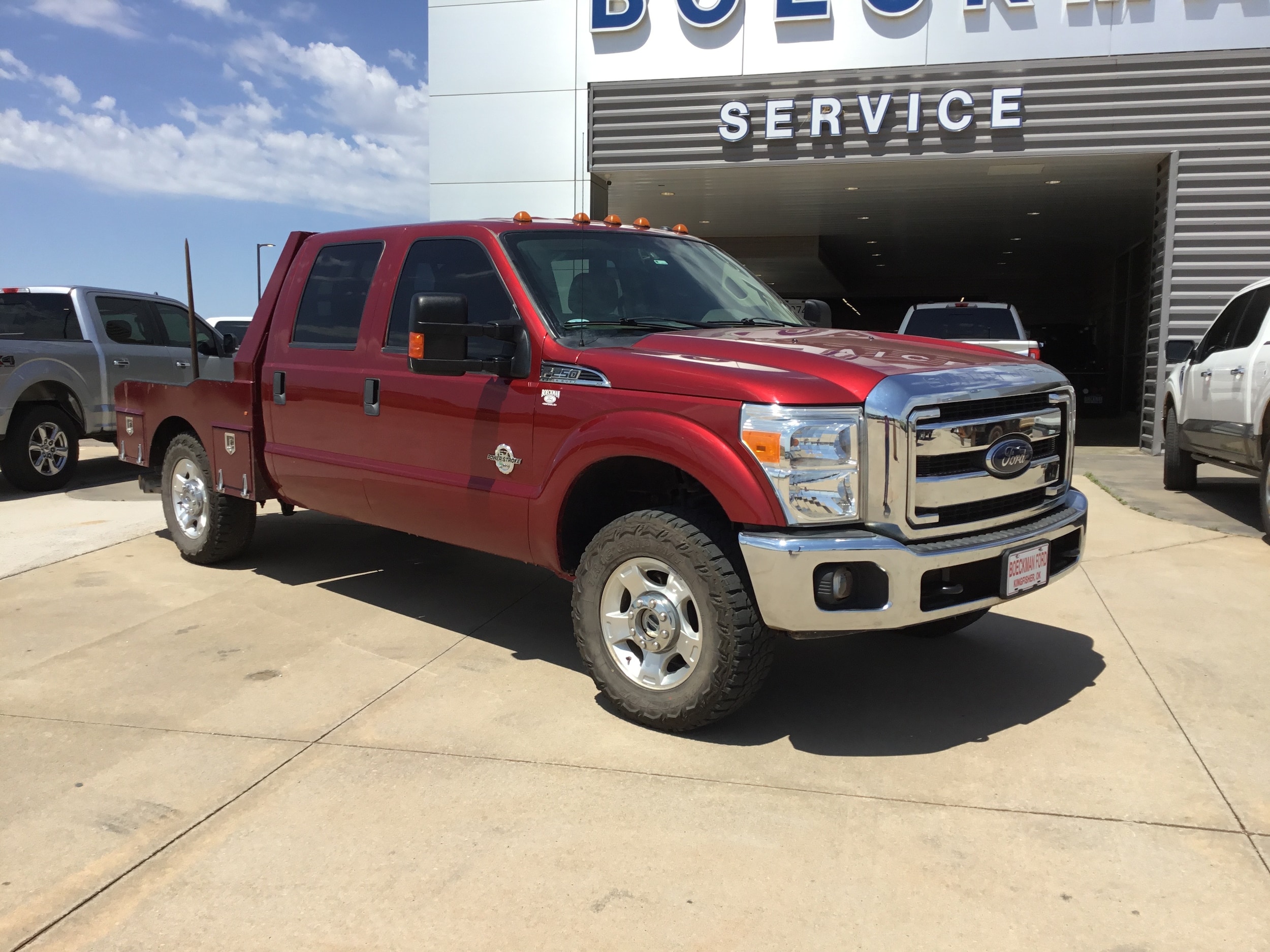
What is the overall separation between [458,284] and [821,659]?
244 cm

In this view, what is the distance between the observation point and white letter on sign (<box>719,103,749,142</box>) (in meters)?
13.9

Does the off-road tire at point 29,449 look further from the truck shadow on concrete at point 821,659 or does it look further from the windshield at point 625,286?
the windshield at point 625,286

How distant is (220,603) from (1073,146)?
1209 cm

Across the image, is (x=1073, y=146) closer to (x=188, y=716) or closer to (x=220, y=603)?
Result: (x=220, y=603)

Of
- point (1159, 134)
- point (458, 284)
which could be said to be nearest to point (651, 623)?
point (458, 284)

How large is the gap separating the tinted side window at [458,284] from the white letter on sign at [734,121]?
1004cm

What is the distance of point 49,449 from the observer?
9.78 metres

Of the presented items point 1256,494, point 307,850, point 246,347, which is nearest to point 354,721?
point 307,850

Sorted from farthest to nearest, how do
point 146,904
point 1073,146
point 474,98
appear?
point 474,98
point 1073,146
point 146,904

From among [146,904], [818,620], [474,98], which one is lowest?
→ [146,904]

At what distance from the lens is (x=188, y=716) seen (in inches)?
157

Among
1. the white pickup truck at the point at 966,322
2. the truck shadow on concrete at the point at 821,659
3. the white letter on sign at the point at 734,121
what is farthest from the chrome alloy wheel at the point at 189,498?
the white letter on sign at the point at 734,121

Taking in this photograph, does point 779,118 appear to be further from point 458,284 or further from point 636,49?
point 458,284

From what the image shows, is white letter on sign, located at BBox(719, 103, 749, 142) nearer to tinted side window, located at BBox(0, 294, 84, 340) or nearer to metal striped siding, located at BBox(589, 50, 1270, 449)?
metal striped siding, located at BBox(589, 50, 1270, 449)
